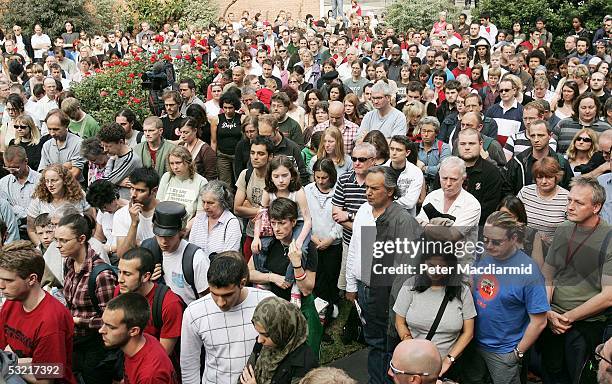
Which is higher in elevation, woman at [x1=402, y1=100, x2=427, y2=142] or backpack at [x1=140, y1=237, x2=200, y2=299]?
backpack at [x1=140, y1=237, x2=200, y2=299]

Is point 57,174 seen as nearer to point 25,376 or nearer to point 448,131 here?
point 25,376

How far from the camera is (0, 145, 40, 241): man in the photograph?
7.57 m

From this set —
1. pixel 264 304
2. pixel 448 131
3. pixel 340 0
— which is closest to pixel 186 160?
pixel 264 304

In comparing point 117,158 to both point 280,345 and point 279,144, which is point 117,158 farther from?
point 280,345

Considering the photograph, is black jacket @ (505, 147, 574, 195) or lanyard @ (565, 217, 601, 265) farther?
black jacket @ (505, 147, 574, 195)

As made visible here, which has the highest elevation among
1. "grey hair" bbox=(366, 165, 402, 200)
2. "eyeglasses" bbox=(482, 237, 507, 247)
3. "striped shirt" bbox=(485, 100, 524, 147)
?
"grey hair" bbox=(366, 165, 402, 200)

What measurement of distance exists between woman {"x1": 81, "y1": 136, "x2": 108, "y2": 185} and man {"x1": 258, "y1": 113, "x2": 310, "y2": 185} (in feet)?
5.37

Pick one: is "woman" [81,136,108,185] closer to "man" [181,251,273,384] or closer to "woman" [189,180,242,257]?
"woman" [189,180,242,257]

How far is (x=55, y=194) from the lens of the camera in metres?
7.02

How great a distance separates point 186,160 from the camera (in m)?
7.05

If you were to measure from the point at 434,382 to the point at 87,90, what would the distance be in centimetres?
927

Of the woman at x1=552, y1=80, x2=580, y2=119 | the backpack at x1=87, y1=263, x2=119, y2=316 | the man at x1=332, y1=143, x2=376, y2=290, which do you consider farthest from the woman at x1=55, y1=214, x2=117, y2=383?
the woman at x1=552, y1=80, x2=580, y2=119

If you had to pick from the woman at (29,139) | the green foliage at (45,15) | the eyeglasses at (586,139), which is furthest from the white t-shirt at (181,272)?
the green foliage at (45,15)

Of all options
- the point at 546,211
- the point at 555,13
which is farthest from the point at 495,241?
the point at 555,13
